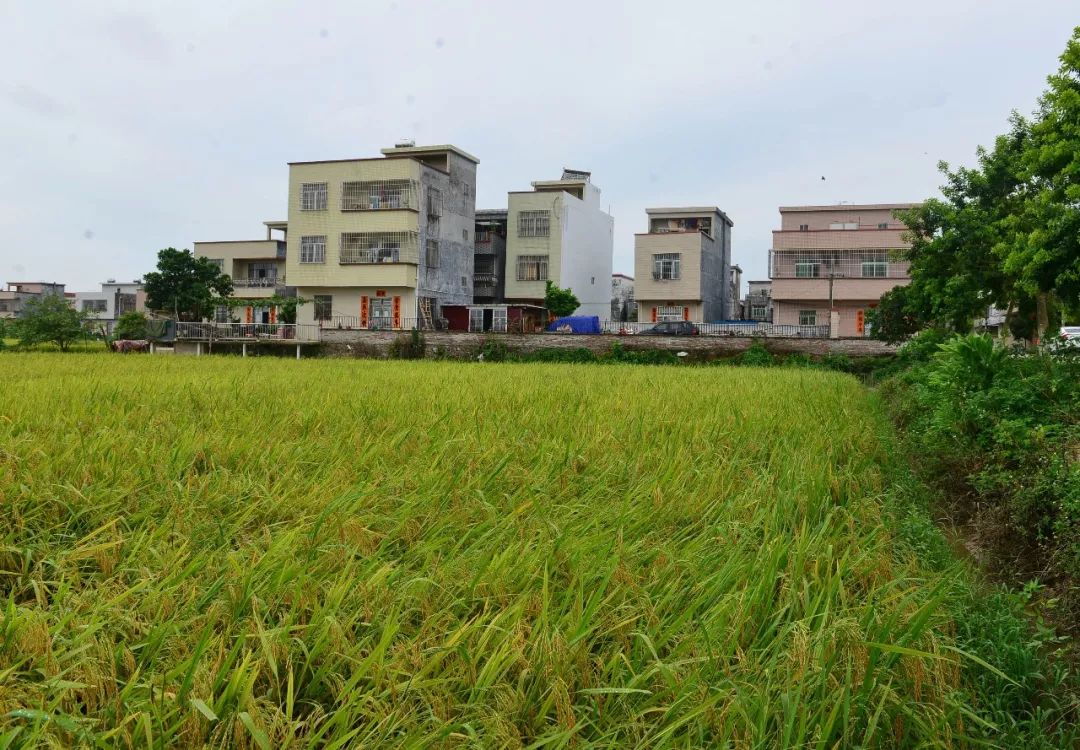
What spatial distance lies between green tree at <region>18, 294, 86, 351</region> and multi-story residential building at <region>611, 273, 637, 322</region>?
30.2 m

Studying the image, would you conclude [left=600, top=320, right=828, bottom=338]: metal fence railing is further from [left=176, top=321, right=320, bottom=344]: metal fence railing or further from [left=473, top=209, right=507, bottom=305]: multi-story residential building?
[left=176, top=321, right=320, bottom=344]: metal fence railing

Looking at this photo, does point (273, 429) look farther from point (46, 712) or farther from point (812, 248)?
point (812, 248)

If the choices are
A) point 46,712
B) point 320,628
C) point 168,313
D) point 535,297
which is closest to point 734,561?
point 320,628

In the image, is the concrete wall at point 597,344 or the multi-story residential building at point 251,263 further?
the multi-story residential building at point 251,263

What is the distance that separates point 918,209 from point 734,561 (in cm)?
2250

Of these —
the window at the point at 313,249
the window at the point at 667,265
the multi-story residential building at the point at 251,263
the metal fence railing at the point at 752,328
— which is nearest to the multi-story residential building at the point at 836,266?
the metal fence railing at the point at 752,328

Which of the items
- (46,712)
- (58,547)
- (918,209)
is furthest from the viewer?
(918,209)

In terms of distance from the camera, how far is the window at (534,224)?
41844 mm

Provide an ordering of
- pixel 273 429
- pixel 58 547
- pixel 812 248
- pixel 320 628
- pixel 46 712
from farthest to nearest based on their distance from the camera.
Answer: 1. pixel 812 248
2. pixel 273 429
3. pixel 58 547
4. pixel 320 628
5. pixel 46 712

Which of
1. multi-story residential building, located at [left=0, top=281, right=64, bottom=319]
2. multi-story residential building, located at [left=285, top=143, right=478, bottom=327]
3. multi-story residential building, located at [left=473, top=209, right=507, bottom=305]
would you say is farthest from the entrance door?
multi-story residential building, located at [left=0, top=281, right=64, bottom=319]

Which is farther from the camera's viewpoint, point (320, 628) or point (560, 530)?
point (560, 530)

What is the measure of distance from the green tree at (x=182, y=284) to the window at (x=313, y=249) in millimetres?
8231

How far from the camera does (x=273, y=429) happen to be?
622 centimetres

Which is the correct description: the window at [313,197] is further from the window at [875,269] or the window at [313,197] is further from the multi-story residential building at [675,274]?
the window at [875,269]
